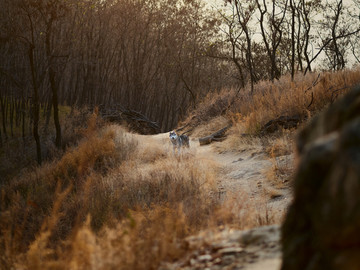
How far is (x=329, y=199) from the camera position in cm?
147

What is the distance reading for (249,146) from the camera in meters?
8.63

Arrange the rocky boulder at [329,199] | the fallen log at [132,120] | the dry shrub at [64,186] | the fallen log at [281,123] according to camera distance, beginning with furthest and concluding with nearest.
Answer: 1. the fallen log at [132,120]
2. the fallen log at [281,123]
3. the dry shrub at [64,186]
4. the rocky boulder at [329,199]

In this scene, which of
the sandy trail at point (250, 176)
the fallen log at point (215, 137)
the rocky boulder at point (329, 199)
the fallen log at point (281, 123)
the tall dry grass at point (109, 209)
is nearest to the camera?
the rocky boulder at point (329, 199)

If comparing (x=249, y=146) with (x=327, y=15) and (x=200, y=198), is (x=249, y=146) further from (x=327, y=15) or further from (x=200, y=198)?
(x=327, y=15)

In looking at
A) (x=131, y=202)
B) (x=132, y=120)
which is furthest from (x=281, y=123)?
(x=132, y=120)

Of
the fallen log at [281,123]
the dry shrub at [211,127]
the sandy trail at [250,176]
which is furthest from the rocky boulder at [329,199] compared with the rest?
the dry shrub at [211,127]

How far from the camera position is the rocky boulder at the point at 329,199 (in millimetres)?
1380

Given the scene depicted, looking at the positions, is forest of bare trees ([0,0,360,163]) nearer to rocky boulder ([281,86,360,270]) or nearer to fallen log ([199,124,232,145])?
fallen log ([199,124,232,145])

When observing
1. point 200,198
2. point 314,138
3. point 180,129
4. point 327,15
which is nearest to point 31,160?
point 180,129

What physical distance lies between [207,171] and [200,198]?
5.30 feet

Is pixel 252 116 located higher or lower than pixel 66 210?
higher

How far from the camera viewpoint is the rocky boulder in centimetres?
138

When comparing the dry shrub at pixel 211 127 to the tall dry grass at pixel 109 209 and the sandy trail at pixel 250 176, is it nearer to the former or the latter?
the tall dry grass at pixel 109 209

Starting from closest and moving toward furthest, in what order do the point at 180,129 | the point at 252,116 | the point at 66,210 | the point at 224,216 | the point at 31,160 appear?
the point at 224,216, the point at 66,210, the point at 252,116, the point at 31,160, the point at 180,129
